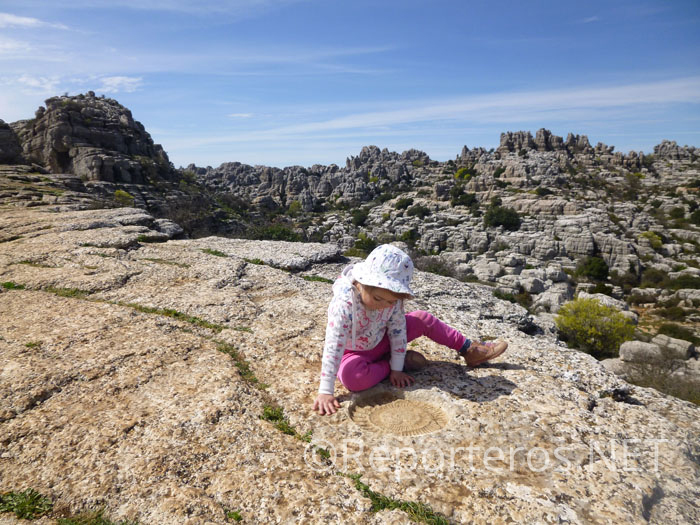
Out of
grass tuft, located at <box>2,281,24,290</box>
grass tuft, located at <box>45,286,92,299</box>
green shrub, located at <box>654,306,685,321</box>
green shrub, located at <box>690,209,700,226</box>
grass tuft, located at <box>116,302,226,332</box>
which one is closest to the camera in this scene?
grass tuft, located at <box>116,302,226,332</box>

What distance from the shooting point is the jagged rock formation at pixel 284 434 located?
8.27ft

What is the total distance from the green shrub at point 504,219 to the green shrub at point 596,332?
40771 millimetres

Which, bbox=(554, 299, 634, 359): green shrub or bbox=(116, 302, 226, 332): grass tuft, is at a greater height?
bbox=(116, 302, 226, 332): grass tuft

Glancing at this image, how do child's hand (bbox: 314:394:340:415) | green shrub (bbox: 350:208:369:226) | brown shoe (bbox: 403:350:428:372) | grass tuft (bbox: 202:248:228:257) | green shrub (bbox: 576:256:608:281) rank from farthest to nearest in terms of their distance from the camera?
green shrub (bbox: 350:208:369:226)
green shrub (bbox: 576:256:608:281)
grass tuft (bbox: 202:248:228:257)
brown shoe (bbox: 403:350:428:372)
child's hand (bbox: 314:394:340:415)

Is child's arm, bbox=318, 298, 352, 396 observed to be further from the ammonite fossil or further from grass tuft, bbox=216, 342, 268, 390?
grass tuft, bbox=216, 342, 268, 390

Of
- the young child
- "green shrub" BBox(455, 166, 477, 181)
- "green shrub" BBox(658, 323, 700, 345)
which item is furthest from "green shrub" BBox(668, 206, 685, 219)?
the young child

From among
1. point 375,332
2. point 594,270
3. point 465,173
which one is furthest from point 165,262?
point 465,173

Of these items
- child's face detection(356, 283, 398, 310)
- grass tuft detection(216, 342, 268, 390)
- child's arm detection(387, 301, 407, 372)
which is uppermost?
child's face detection(356, 283, 398, 310)

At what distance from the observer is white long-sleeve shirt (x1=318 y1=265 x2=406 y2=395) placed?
350 centimetres

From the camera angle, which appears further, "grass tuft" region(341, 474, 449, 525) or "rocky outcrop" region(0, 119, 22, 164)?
"rocky outcrop" region(0, 119, 22, 164)

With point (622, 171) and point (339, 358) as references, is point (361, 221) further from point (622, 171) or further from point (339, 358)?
point (339, 358)

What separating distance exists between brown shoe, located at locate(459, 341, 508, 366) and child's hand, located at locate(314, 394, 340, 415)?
1589 mm

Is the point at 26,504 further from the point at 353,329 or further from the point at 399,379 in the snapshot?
the point at 399,379

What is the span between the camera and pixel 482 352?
410 centimetres
